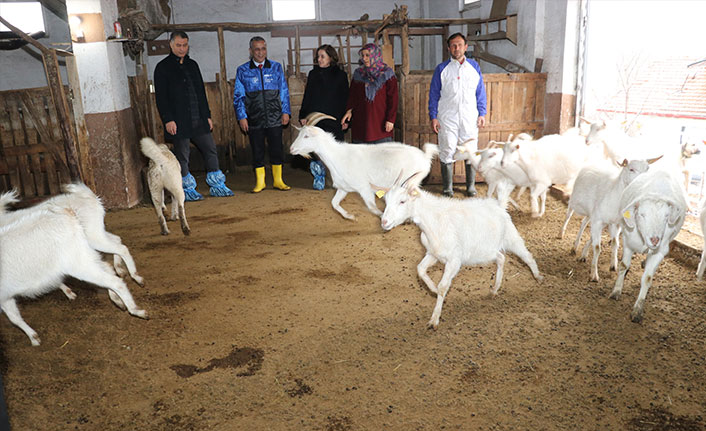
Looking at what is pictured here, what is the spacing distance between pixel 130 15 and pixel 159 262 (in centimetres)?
622

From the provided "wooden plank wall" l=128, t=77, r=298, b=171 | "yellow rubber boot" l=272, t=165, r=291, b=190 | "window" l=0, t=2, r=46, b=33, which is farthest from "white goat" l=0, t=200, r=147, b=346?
"window" l=0, t=2, r=46, b=33

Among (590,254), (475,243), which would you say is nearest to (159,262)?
(475,243)

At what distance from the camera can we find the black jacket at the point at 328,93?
29.1 ft

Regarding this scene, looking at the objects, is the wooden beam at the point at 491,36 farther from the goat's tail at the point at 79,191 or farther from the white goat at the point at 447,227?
the goat's tail at the point at 79,191

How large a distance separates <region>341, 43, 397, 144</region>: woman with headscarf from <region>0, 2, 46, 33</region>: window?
9353 millimetres

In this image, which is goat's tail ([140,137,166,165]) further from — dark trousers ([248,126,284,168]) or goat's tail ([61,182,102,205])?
dark trousers ([248,126,284,168])

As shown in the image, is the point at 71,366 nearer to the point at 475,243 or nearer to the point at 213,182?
the point at 475,243

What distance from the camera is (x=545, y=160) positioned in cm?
709

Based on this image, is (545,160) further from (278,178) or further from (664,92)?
(664,92)

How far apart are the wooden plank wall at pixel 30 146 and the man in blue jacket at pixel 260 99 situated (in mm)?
2988

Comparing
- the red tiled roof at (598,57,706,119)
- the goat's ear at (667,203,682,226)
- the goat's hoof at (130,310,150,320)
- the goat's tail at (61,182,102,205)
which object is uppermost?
the red tiled roof at (598,57,706,119)

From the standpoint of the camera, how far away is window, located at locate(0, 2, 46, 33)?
503 inches

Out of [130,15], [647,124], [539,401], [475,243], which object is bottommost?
[539,401]

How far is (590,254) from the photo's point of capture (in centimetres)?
580
